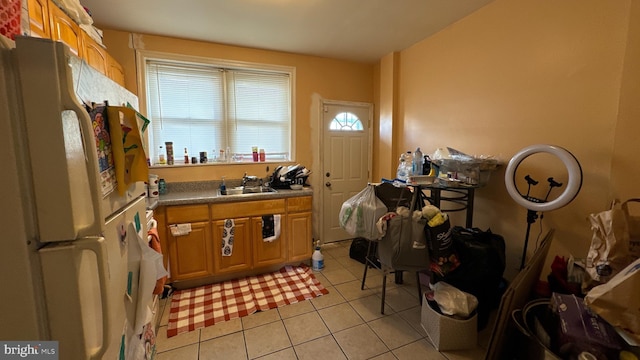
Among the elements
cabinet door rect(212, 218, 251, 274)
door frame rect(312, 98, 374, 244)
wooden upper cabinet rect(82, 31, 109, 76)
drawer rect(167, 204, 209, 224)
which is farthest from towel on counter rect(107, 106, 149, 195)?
door frame rect(312, 98, 374, 244)

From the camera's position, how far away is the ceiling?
7.18ft

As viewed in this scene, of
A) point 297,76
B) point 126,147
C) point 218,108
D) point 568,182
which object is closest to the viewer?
point 126,147

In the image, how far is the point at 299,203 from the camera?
2939mm

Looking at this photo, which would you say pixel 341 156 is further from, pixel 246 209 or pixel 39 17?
pixel 39 17

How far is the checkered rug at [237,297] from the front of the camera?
2.13 metres

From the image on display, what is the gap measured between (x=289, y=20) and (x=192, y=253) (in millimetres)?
2445

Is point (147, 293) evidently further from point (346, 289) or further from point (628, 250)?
point (628, 250)

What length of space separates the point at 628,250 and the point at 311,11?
8.62ft

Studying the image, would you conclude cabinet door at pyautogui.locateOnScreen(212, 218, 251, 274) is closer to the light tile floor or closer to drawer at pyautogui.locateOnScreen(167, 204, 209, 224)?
drawer at pyautogui.locateOnScreen(167, 204, 209, 224)

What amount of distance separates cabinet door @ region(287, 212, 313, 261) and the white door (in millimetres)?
655

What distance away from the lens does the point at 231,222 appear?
262cm

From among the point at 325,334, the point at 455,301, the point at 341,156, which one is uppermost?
the point at 341,156

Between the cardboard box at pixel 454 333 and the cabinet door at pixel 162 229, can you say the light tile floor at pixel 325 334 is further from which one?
the cabinet door at pixel 162 229

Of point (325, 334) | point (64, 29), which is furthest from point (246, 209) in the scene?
point (64, 29)
